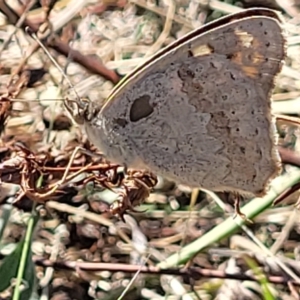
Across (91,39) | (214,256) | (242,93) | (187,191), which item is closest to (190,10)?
(91,39)

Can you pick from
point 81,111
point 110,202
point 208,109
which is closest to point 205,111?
point 208,109

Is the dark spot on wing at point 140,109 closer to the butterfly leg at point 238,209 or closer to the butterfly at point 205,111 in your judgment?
the butterfly at point 205,111

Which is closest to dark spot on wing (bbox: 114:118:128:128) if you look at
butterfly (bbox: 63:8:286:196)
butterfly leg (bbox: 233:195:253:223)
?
butterfly (bbox: 63:8:286:196)

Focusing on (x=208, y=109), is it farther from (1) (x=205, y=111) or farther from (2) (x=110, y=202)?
(2) (x=110, y=202)

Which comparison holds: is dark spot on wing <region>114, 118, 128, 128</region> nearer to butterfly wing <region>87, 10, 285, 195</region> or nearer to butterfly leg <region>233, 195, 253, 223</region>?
butterfly wing <region>87, 10, 285, 195</region>

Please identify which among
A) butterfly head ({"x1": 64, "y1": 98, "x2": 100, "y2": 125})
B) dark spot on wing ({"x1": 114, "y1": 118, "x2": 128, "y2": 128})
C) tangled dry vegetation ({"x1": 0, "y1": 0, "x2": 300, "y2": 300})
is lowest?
tangled dry vegetation ({"x1": 0, "y1": 0, "x2": 300, "y2": 300})

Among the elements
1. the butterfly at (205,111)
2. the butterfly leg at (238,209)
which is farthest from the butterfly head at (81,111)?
the butterfly leg at (238,209)
